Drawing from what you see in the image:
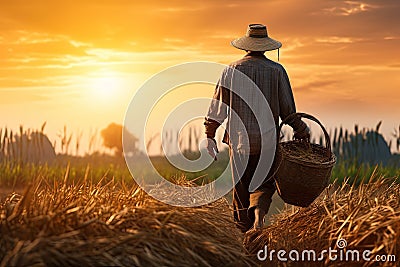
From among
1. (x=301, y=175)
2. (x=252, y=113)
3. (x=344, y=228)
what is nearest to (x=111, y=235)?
(x=344, y=228)

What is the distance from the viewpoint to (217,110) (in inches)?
227

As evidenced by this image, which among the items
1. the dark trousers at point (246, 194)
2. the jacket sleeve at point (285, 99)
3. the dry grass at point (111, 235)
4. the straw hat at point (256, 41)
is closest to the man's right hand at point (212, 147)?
the dark trousers at point (246, 194)

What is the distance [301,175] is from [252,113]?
0.75 meters

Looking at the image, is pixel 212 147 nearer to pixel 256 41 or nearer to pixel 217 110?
pixel 217 110

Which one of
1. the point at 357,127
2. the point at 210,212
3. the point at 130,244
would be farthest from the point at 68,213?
the point at 357,127

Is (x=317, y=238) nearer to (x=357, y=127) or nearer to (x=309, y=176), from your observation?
(x=309, y=176)

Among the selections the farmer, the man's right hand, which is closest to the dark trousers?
→ the farmer

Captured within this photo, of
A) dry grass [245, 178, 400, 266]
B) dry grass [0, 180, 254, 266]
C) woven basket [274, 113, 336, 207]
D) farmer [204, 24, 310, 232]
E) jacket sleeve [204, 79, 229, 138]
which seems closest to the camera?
dry grass [0, 180, 254, 266]

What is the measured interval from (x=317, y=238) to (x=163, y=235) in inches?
49.2

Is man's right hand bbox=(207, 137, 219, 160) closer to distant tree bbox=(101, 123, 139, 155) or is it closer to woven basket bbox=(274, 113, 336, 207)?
woven basket bbox=(274, 113, 336, 207)

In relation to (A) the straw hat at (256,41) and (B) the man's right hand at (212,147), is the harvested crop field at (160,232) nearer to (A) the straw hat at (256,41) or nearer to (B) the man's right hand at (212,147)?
(B) the man's right hand at (212,147)

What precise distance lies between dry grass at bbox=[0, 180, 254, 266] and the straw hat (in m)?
1.77

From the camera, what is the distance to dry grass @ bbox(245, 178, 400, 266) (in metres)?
4.07

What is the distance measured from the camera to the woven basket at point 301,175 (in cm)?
515
